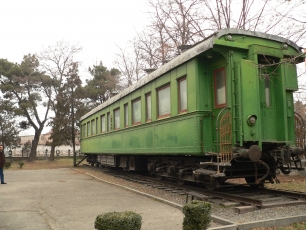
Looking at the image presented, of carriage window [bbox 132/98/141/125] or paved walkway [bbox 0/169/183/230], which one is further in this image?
carriage window [bbox 132/98/141/125]

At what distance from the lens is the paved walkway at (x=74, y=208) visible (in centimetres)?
595

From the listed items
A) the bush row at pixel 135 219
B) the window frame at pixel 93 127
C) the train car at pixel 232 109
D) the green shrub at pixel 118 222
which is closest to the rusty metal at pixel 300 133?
the train car at pixel 232 109

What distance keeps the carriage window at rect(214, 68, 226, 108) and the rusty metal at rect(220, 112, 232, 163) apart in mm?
431

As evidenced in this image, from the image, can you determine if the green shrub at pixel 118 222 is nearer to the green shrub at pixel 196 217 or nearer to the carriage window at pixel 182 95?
the green shrub at pixel 196 217

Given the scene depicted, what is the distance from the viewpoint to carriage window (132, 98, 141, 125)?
11970 millimetres

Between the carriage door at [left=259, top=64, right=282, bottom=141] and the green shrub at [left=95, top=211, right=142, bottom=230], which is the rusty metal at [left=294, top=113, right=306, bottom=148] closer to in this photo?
the carriage door at [left=259, top=64, right=282, bottom=141]

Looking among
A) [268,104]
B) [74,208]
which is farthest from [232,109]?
[74,208]

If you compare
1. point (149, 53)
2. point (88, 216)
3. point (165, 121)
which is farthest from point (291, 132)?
point (149, 53)

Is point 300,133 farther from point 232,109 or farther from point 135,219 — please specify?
point 135,219

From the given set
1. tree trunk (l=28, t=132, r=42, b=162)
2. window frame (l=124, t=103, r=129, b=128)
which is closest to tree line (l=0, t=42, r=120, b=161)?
tree trunk (l=28, t=132, r=42, b=162)

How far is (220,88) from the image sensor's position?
806cm

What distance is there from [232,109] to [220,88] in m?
0.84

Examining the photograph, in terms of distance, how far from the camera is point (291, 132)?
8.24m

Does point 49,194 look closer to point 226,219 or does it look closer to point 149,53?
point 226,219
